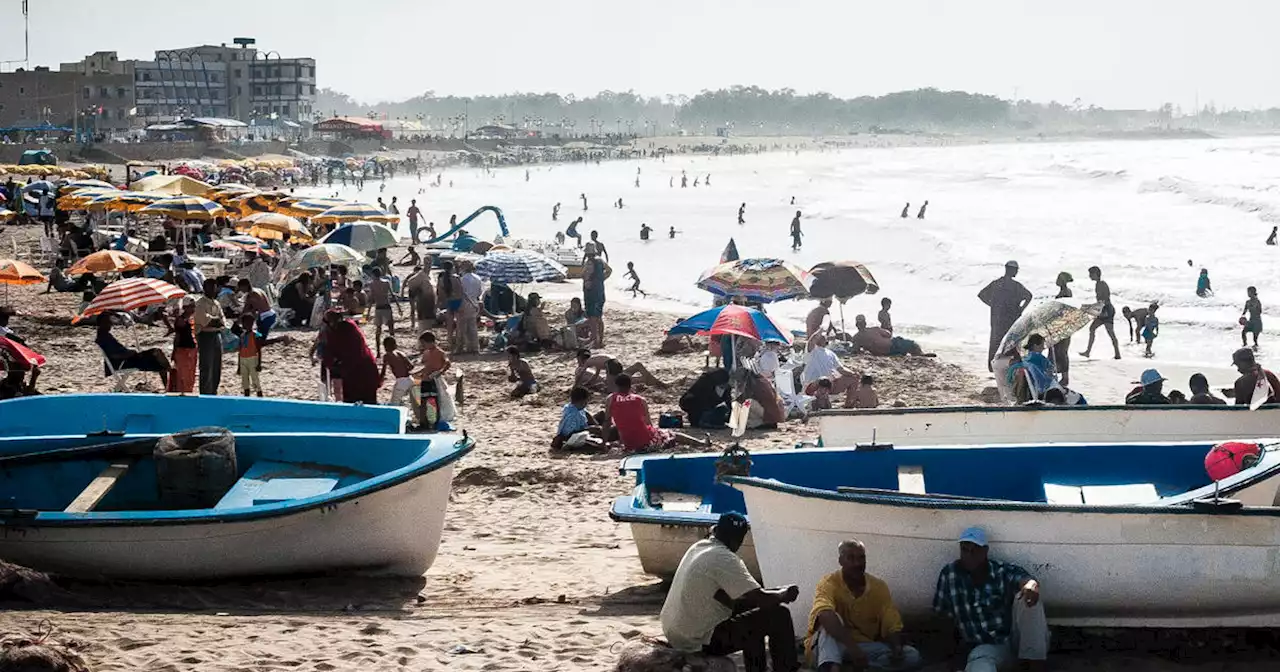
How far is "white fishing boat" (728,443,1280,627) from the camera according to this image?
6.27 metres

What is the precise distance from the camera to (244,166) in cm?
6619

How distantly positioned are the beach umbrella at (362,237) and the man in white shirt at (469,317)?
483 centimetres

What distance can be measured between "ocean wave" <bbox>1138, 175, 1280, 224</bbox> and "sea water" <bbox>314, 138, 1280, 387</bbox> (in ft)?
0.48

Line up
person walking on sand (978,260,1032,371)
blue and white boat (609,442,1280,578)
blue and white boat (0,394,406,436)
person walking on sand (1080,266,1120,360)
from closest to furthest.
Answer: blue and white boat (609,442,1280,578)
blue and white boat (0,394,406,436)
person walking on sand (978,260,1032,371)
person walking on sand (1080,266,1120,360)

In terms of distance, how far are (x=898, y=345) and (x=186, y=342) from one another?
909 cm

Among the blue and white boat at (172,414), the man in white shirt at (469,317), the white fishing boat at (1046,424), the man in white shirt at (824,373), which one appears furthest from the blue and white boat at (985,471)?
the man in white shirt at (469,317)

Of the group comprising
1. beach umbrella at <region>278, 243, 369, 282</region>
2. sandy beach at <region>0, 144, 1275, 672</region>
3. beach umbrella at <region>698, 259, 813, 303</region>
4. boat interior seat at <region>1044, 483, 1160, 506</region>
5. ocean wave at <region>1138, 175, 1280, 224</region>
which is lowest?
sandy beach at <region>0, 144, 1275, 672</region>

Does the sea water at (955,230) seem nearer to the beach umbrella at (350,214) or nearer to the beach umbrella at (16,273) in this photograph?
the beach umbrella at (350,214)

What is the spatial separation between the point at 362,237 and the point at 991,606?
671 inches

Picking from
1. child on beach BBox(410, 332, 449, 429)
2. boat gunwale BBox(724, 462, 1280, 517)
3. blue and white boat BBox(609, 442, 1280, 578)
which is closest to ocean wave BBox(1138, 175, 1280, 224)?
child on beach BBox(410, 332, 449, 429)

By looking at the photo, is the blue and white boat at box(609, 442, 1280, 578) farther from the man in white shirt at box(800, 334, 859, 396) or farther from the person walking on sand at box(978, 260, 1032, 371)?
the person walking on sand at box(978, 260, 1032, 371)

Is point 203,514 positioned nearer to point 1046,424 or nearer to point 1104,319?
point 1046,424

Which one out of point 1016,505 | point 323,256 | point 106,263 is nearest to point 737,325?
point 1016,505

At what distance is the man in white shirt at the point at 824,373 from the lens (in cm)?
1403
